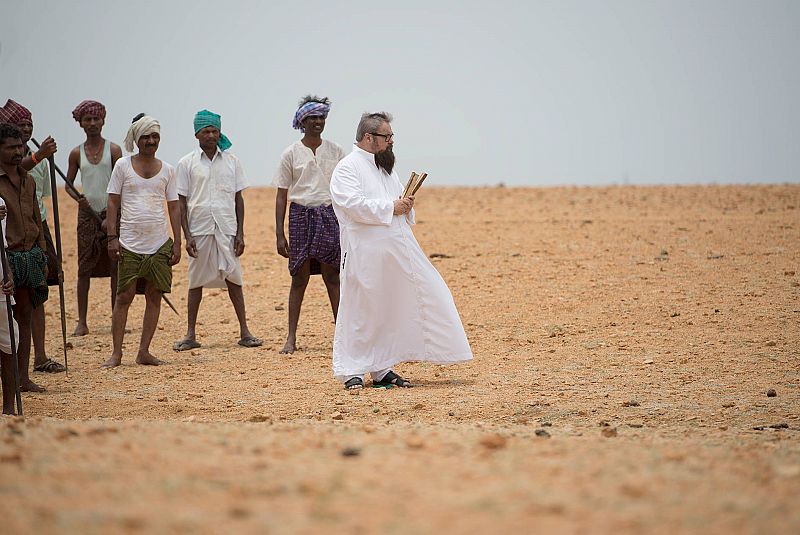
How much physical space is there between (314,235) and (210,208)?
1.15 meters

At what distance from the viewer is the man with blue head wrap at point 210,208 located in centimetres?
984

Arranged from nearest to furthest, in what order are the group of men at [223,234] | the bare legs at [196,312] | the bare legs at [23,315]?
the bare legs at [23,315], the group of men at [223,234], the bare legs at [196,312]

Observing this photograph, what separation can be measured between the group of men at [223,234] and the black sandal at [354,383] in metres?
0.01

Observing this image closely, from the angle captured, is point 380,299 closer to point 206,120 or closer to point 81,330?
point 206,120

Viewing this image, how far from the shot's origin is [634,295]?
11.8m

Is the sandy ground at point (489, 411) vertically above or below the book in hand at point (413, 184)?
below

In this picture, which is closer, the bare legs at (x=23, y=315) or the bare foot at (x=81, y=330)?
the bare legs at (x=23, y=315)

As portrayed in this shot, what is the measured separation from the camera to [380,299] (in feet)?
25.2

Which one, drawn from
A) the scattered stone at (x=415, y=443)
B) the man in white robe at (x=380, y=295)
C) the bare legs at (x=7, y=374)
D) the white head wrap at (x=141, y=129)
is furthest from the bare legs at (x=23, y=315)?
the scattered stone at (x=415, y=443)

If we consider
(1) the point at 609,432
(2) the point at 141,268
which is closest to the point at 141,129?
(2) the point at 141,268

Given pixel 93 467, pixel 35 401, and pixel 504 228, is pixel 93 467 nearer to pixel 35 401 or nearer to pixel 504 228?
pixel 35 401

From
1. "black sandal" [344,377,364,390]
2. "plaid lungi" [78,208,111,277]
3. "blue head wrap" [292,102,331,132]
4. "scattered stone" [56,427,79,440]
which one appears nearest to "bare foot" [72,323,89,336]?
"plaid lungi" [78,208,111,277]

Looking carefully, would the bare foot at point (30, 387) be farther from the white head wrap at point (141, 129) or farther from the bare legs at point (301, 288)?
the bare legs at point (301, 288)

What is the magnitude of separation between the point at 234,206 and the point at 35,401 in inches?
124
